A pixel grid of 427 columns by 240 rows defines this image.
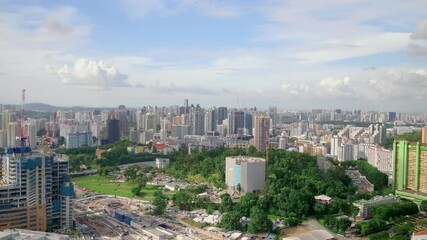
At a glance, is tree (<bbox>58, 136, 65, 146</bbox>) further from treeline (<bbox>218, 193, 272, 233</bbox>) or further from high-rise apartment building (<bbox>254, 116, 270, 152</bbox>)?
treeline (<bbox>218, 193, 272, 233</bbox>)

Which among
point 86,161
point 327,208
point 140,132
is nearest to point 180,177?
point 86,161

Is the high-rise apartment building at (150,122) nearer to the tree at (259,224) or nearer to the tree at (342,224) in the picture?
the tree at (259,224)

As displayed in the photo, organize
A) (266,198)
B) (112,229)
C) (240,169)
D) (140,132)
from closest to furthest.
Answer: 1. (112,229)
2. (266,198)
3. (240,169)
4. (140,132)

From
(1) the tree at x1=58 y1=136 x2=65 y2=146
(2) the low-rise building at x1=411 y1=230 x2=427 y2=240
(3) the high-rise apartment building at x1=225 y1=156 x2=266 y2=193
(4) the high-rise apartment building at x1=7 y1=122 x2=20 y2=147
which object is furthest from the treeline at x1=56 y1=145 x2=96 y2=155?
(2) the low-rise building at x1=411 y1=230 x2=427 y2=240

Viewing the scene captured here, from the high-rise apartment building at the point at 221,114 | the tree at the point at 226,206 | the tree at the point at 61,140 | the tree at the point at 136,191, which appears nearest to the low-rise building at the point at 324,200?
the tree at the point at 226,206

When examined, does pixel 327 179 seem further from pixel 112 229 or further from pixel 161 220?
pixel 112 229
